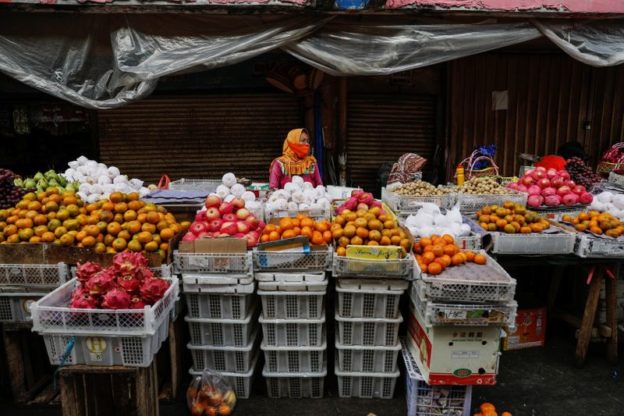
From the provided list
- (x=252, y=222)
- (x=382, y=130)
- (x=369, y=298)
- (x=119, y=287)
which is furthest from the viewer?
(x=382, y=130)

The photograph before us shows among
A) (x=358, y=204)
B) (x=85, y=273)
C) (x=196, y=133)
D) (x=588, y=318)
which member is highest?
(x=196, y=133)

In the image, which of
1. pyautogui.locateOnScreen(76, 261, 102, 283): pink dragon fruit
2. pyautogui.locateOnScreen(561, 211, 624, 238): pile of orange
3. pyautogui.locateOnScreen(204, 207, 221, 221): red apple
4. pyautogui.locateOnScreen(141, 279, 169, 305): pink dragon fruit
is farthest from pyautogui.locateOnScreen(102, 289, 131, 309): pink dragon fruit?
pyautogui.locateOnScreen(561, 211, 624, 238): pile of orange

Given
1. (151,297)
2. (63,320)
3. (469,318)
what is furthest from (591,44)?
(63,320)

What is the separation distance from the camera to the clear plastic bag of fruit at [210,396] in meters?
3.58

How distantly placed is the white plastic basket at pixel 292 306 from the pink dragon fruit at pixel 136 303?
100 centimetres

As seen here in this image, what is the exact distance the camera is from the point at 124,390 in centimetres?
343

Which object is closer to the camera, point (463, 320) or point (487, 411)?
point (463, 320)

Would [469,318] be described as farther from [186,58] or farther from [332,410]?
[186,58]

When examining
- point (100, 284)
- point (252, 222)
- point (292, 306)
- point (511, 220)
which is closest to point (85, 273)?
point (100, 284)

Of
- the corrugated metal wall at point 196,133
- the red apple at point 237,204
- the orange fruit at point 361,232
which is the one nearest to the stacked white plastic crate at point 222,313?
the red apple at point 237,204

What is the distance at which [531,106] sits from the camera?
749 centimetres

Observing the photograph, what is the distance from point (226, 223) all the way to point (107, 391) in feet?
5.08

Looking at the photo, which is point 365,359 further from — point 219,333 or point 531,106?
point 531,106

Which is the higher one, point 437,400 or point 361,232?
point 361,232
